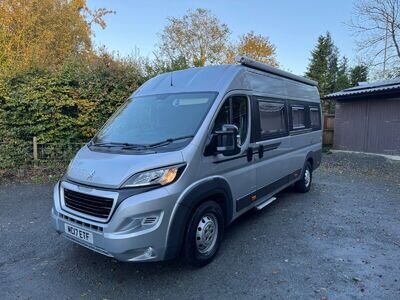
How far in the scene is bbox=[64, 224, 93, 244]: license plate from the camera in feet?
10.1

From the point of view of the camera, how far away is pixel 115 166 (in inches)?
122

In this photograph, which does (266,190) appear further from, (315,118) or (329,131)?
(329,131)

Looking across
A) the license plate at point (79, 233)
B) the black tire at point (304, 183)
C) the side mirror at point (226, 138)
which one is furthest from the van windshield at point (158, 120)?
the black tire at point (304, 183)

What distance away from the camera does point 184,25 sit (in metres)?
29.2

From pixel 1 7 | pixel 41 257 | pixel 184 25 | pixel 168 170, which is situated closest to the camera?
pixel 168 170

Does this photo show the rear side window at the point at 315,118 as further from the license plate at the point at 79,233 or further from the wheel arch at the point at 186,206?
the license plate at the point at 79,233

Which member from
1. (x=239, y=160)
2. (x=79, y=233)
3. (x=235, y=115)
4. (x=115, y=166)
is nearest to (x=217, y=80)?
(x=235, y=115)

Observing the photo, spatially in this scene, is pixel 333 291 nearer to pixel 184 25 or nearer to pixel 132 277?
pixel 132 277

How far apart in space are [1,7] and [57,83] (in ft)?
44.6

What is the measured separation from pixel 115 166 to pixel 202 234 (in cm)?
127

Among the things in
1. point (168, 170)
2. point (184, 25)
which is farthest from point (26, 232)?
point (184, 25)

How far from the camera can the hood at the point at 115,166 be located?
3.00m

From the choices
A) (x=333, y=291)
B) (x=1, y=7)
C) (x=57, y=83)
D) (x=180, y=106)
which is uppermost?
(x=1, y=7)

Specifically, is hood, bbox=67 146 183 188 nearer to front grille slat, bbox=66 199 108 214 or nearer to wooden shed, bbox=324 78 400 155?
front grille slat, bbox=66 199 108 214
